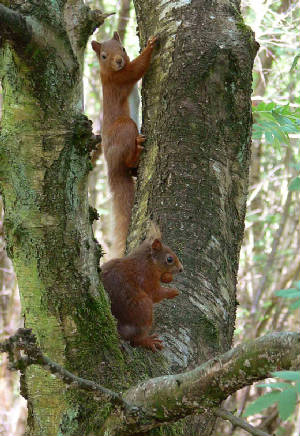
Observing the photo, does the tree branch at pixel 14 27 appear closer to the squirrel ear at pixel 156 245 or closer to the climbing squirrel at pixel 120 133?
the squirrel ear at pixel 156 245

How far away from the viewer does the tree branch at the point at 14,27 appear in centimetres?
160

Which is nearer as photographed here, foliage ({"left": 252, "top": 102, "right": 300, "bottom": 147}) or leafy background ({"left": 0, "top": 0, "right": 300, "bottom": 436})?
foliage ({"left": 252, "top": 102, "right": 300, "bottom": 147})

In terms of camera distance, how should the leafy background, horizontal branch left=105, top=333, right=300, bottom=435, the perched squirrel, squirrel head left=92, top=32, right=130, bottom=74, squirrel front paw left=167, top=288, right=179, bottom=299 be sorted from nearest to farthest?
horizontal branch left=105, top=333, right=300, bottom=435, the perched squirrel, squirrel front paw left=167, top=288, right=179, bottom=299, squirrel head left=92, top=32, right=130, bottom=74, the leafy background

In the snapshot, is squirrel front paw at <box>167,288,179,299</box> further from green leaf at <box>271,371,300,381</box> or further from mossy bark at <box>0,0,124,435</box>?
green leaf at <box>271,371,300,381</box>

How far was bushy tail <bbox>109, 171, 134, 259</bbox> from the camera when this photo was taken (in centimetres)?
396

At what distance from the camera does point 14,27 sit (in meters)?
1.63

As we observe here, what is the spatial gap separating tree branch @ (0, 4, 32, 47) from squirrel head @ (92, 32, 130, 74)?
2846 millimetres

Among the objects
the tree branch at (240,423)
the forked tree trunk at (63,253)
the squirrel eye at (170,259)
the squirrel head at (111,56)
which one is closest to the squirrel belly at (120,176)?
the squirrel head at (111,56)

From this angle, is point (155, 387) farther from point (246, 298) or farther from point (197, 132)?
point (246, 298)

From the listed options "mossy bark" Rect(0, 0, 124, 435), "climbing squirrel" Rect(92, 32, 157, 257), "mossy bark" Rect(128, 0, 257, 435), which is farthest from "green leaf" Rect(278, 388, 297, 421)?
"climbing squirrel" Rect(92, 32, 157, 257)

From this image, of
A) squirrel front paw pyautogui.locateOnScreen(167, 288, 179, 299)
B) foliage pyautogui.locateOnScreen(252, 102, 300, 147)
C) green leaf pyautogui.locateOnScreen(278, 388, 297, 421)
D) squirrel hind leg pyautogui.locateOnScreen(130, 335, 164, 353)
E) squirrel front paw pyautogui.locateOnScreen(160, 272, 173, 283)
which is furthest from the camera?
foliage pyautogui.locateOnScreen(252, 102, 300, 147)

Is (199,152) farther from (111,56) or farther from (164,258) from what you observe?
(111,56)

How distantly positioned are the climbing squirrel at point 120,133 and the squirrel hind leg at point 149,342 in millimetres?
1287

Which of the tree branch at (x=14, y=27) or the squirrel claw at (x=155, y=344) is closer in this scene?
the tree branch at (x=14, y=27)
